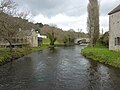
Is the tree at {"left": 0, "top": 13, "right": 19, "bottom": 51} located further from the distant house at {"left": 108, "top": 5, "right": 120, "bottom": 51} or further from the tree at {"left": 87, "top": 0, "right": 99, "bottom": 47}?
the tree at {"left": 87, "top": 0, "right": 99, "bottom": 47}

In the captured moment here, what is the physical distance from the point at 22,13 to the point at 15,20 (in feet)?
14.9

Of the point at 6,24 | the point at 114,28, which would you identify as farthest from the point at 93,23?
the point at 6,24

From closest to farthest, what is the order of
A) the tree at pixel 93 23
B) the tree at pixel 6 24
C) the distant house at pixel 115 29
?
1. the tree at pixel 6 24
2. the distant house at pixel 115 29
3. the tree at pixel 93 23

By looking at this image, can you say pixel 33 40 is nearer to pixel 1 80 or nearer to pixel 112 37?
pixel 112 37

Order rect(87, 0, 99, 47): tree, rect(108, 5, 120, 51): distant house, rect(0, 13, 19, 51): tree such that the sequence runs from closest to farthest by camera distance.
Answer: rect(0, 13, 19, 51): tree < rect(108, 5, 120, 51): distant house < rect(87, 0, 99, 47): tree

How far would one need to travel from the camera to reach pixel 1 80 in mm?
16750

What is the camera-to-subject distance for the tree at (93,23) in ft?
170

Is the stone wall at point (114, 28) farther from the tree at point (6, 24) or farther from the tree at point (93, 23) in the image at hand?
the tree at point (6, 24)

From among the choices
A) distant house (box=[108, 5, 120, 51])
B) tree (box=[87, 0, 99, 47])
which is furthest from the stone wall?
tree (box=[87, 0, 99, 47])

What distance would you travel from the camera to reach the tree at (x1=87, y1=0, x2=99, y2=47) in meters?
51.9

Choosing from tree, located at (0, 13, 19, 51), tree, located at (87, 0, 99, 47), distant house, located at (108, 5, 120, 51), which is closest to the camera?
tree, located at (0, 13, 19, 51)

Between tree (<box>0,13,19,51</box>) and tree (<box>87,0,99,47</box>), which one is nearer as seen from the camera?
tree (<box>0,13,19,51</box>)

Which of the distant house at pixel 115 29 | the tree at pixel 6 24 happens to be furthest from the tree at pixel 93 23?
the tree at pixel 6 24

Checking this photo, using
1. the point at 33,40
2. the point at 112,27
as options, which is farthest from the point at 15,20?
the point at 33,40
